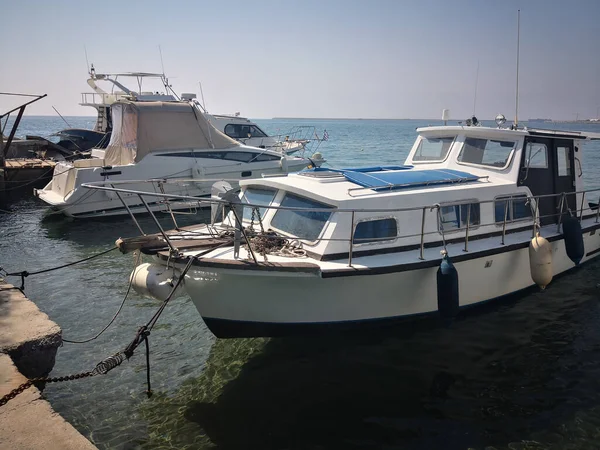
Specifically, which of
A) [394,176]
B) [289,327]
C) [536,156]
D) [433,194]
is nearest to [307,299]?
[289,327]

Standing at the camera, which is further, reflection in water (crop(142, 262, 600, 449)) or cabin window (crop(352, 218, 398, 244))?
cabin window (crop(352, 218, 398, 244))

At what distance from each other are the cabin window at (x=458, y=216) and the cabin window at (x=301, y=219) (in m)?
2.08

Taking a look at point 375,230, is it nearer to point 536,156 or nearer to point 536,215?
point 536,215

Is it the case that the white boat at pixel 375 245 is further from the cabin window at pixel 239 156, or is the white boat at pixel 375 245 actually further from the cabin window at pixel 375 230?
the cabin window at pixel 239 156

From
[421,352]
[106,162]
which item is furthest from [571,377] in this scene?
[106,162]

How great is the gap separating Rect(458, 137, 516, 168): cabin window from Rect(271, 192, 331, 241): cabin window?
4.08m

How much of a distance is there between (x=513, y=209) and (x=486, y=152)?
1398 mm

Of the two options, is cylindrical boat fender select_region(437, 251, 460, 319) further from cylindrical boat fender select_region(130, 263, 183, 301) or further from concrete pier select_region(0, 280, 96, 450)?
concrete pier select_region(0, 280, 96, 450)

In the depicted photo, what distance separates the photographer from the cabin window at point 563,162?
10.4 m

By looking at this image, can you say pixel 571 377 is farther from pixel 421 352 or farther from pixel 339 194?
pixel 339 194

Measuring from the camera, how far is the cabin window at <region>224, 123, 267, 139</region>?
25.0 m

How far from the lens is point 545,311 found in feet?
31.5

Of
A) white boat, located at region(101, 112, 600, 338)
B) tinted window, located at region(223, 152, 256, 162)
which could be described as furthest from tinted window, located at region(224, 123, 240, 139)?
white boat, located at region(101, 112, 600, 338)

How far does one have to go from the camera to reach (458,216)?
28.0ft
